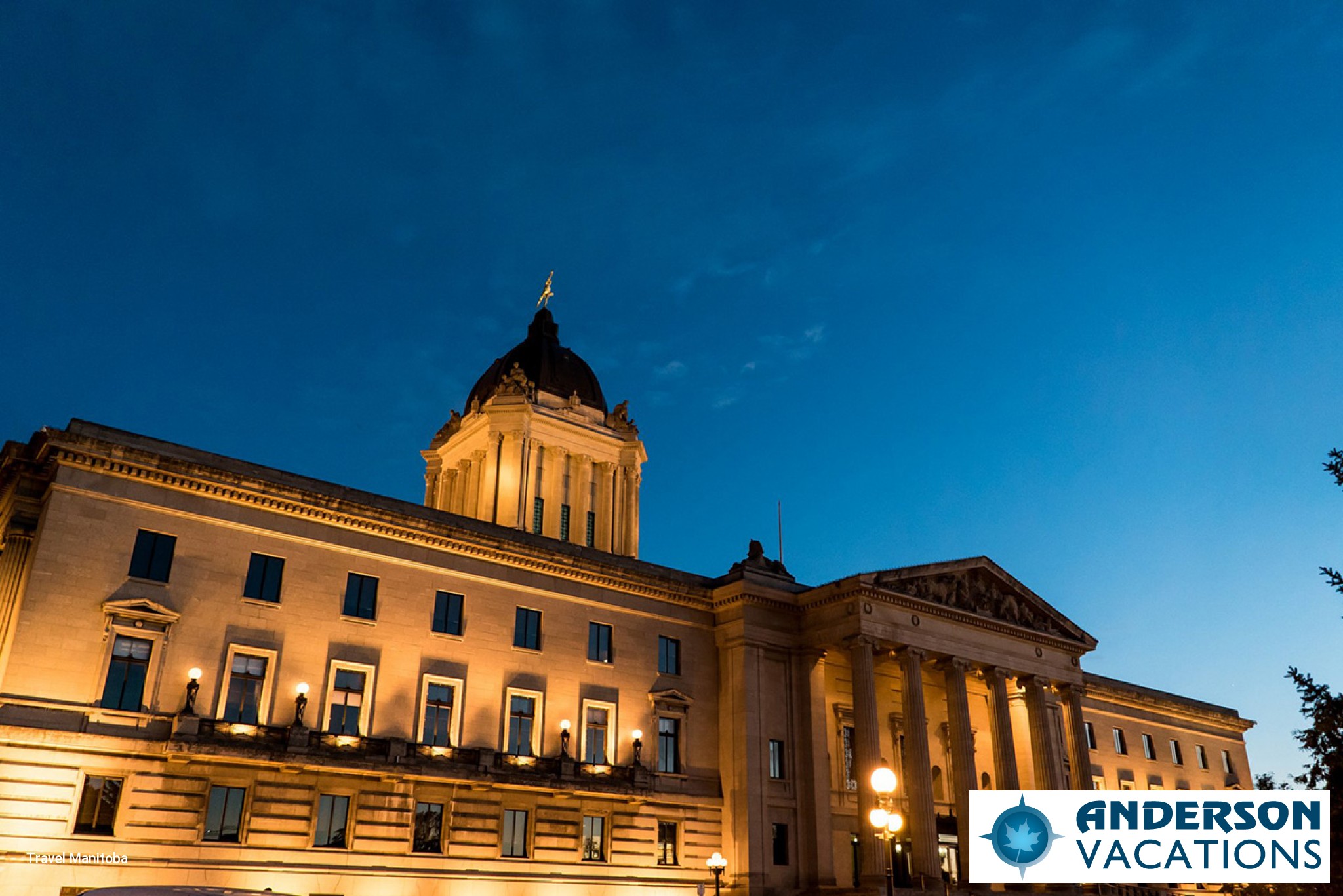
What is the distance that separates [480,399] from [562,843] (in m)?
34.2

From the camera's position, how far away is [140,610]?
3575 cm

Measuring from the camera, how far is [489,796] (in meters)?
41.7

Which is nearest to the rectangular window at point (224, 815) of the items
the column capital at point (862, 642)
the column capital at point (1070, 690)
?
the column capital at point (862, 642)

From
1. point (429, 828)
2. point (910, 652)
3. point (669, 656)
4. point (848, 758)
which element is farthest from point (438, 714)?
point (910, 652)

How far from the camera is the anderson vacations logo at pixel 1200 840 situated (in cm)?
3048

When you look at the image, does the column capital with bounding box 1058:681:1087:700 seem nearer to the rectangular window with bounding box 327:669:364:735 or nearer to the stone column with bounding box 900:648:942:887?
the stone column with bounding box 900:648:942:887

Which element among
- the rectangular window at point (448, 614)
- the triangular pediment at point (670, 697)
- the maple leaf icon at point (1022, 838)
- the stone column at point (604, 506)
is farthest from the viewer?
the stone column at point (604, 506)

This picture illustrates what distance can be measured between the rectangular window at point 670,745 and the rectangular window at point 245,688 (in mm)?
18163

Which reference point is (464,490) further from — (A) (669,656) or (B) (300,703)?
(B) (300,703)

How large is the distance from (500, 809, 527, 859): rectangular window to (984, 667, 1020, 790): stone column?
24300 mm

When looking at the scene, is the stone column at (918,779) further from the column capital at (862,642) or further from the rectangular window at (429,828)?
the rectangular window at (429,828)

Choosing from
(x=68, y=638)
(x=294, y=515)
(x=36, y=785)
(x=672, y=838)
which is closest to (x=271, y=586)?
(x=294, y=515)

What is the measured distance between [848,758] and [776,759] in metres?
4.70

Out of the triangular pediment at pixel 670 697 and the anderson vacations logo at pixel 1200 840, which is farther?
the triangular pediment at pixel 670 697
